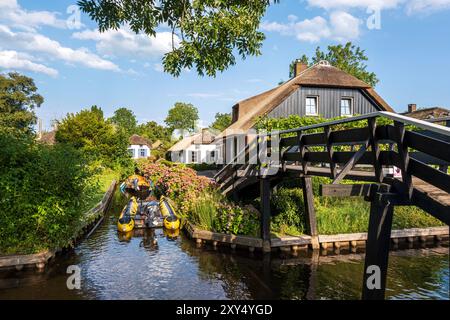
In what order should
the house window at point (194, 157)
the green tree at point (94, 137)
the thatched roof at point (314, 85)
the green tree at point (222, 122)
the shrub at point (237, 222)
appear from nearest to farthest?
the shrub at point (237, 222) → the thatched roof at point (314, 85) → the green tree at point (94, 137) → the house window at point (194, 157) → the green tree at point (222, 122)

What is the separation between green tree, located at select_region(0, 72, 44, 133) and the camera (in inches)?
2098

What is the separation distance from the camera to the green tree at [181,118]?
103 meters

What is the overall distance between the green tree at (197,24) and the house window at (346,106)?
17737 mm

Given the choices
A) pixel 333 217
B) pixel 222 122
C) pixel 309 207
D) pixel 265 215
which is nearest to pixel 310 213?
pixel 309 207

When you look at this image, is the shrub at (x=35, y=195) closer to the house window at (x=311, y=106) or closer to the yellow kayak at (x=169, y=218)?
the yellow kayak at (x=169, y=218)

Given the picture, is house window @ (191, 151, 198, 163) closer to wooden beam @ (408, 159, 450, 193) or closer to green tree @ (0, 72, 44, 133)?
green tree @ (0, 72, 44, 133)

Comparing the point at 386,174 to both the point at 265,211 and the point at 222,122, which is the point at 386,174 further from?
the point at 222,122

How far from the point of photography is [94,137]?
33.9 metres

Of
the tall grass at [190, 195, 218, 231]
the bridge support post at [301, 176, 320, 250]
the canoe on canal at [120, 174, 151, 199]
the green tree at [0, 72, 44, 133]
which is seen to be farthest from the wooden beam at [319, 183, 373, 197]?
the green tree at [0, 72, 44, 133]

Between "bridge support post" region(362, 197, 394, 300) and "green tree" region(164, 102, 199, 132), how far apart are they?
98.6 m

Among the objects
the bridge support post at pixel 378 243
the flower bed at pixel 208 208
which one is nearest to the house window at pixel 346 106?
the flower bed at pixel 208 208
